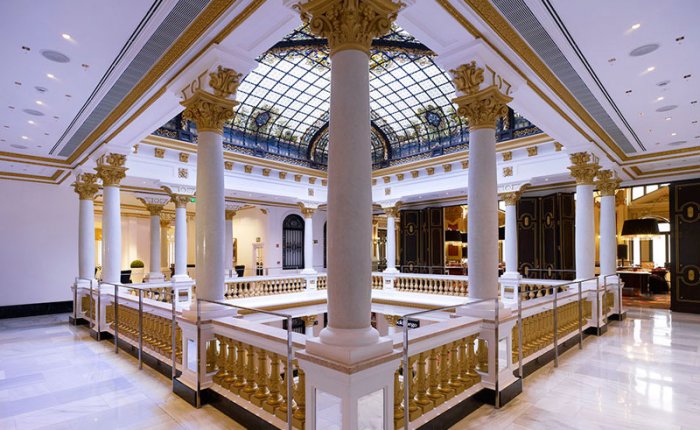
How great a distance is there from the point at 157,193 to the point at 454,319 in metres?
13.2

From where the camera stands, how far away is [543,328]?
19.7 ft

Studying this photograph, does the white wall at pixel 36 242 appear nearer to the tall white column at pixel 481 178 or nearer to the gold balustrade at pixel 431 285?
the gold balustrade at pixel 431 285

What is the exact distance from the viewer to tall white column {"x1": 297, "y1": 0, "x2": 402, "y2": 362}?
302cm

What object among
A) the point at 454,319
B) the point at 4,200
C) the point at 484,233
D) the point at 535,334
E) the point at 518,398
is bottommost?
the point at 518,398

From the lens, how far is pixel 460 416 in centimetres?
389

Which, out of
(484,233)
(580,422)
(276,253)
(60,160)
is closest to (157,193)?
(60,160)

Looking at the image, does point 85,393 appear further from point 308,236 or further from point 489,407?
point 308,236

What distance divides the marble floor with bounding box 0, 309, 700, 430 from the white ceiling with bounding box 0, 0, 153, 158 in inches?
168

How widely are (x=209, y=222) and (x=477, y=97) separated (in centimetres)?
370

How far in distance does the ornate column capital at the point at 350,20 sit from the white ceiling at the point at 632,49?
5.89 feet

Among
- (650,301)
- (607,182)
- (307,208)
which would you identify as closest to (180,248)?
(307,208)

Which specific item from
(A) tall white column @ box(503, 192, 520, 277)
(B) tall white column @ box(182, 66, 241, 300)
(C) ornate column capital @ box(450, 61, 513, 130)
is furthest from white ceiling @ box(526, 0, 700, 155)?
(A) tall white column @ box(503, 192, 520, 277)

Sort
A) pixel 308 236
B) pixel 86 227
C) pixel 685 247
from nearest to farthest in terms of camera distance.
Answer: pixel 86 227 → pixel 685 247 → pixel 308 236

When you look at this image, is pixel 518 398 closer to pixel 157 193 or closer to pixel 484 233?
pixel 484 233
